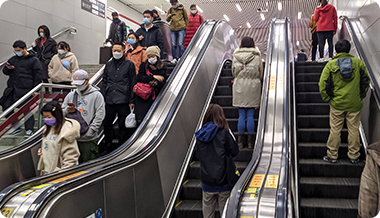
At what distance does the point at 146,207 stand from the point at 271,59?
3604mm

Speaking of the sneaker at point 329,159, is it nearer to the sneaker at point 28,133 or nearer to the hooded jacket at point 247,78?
the hooded jacket at point 247,78

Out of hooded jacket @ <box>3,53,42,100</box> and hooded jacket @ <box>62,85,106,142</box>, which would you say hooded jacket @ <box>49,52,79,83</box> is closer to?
hooded jacket @ <box>3,53,42,100</box>

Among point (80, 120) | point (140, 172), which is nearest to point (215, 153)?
point (140, 172)

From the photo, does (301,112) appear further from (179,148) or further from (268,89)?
(179,148)

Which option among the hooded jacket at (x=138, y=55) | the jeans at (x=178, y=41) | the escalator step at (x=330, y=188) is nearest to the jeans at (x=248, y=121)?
the escalator step at (x=330, y=188)

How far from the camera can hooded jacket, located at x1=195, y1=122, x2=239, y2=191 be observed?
3.02 metres

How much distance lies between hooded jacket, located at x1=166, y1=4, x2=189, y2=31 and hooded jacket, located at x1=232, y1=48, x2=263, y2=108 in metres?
3.34

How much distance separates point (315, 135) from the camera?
4.59 m

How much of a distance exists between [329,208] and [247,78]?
6.99 feet

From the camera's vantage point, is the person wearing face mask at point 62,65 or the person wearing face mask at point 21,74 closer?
the person wearing face mask at point 21,74

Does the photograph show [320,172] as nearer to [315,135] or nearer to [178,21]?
[315,135]

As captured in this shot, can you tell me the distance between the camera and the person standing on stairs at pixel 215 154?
3023mm

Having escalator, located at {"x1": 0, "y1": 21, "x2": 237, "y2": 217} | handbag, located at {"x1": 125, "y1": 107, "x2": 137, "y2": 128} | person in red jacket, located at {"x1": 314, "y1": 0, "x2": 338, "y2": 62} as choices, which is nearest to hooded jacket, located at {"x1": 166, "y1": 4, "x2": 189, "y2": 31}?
escalator, located at {"x1": 0, "y1": 21, "x2": 237, "y2": 217}

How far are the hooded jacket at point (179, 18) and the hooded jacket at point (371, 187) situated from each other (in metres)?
6.39
